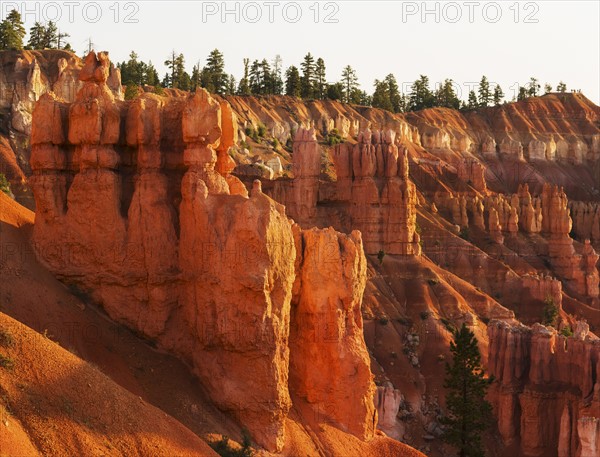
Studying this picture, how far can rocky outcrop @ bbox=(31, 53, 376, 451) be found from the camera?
33938 millimetres

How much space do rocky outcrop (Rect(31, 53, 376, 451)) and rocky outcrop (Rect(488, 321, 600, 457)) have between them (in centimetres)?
2358

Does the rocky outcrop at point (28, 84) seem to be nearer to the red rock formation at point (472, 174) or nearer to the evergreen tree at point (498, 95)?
the red rock formation at point (472, 174)

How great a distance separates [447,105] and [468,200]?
57142 millimetres

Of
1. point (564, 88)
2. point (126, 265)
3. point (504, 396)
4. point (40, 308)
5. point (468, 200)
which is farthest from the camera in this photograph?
point (564, 88)

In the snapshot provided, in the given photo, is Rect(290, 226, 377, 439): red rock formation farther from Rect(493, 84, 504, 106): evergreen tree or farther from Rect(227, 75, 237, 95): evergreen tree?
Rect(493, 84, 504, 106): evergreen tree

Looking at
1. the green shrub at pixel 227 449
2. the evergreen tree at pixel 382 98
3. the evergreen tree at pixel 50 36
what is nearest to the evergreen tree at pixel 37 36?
the evergreen tree at pixel 50 36

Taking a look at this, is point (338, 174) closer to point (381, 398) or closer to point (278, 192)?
point (278, 192)

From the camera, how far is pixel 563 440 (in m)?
57.9

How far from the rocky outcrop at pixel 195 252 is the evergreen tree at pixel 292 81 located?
10205 centimetres

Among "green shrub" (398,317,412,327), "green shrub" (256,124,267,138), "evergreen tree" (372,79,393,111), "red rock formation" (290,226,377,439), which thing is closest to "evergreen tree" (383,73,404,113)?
"evergreen tree" (372,79,393,111)

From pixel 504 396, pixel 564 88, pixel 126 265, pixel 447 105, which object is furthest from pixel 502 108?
pixel 126 265

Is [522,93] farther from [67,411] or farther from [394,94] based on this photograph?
[67,411]

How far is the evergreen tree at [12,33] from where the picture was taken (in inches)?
3912

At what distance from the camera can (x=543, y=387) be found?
60.4 metres
